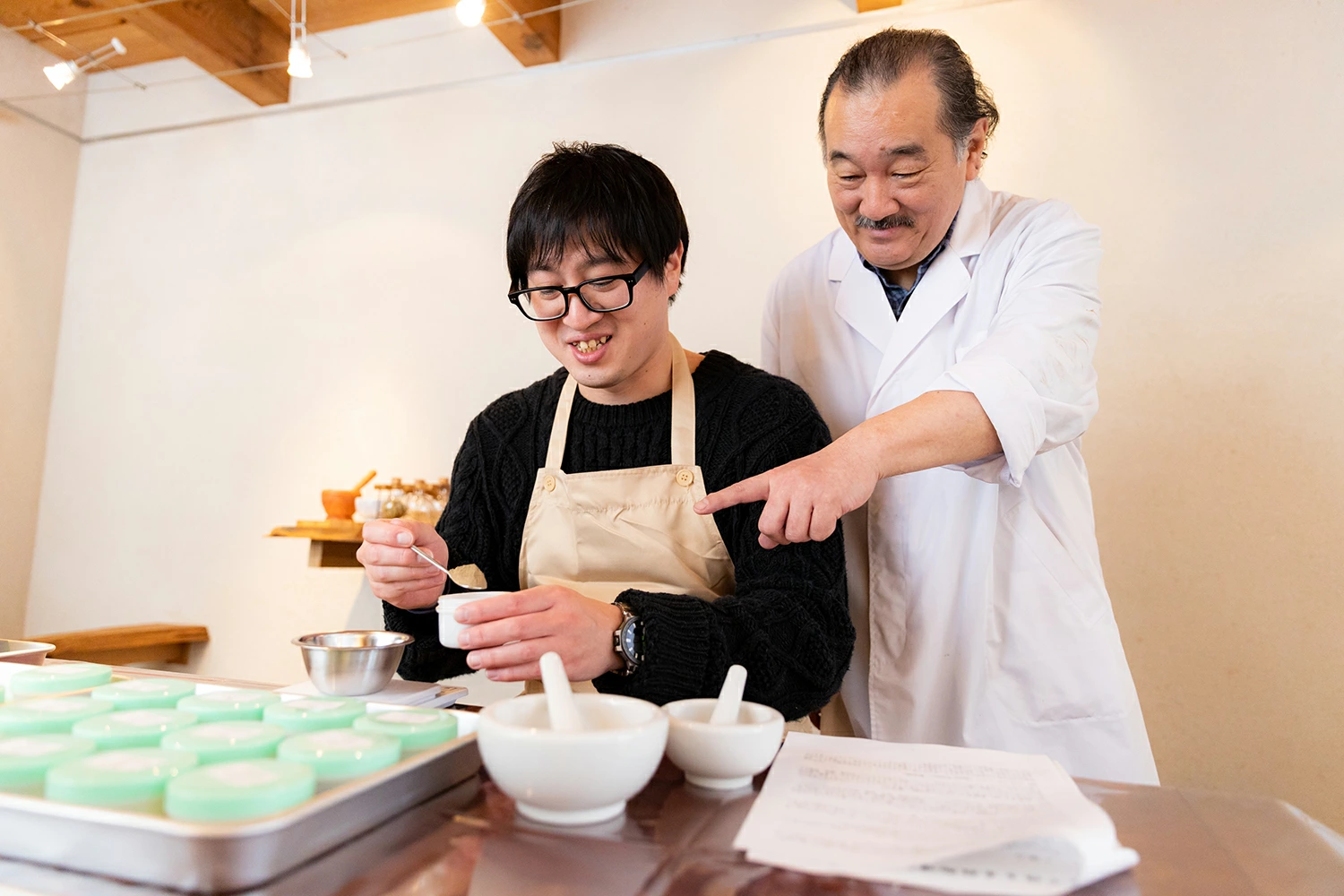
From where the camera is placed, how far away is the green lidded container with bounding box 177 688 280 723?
0.78m

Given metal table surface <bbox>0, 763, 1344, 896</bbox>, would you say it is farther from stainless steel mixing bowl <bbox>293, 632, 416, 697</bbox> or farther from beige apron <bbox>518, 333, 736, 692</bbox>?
beige apron <bbox>518, 333, 736, 692</bbox>

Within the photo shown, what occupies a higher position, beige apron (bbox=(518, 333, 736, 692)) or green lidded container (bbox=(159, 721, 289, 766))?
beige apron (bbox=(518, 333, 736, 692))

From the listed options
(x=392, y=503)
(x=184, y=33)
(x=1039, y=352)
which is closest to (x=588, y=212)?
(x=1039, y=352)

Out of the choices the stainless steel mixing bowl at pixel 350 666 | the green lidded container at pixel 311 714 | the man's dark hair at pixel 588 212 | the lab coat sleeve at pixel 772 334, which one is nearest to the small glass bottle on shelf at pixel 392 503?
the lab coat sleeve at pixel 772 334

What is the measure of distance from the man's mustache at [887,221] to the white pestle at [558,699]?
1.13m

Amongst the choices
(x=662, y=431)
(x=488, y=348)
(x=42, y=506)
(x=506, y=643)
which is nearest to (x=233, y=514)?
(x=42, y=506)

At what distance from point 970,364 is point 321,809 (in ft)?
3.33

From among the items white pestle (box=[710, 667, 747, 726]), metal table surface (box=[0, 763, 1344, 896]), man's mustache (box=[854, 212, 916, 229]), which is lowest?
metal table surface (box=[0, 763, 1344, 896])

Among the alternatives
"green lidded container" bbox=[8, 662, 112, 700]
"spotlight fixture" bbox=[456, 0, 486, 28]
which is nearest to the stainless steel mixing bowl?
"green lidded container" bbox=[8, 662, 112, 700]

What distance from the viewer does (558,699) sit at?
717 millimetres

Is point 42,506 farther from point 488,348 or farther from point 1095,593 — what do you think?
point 1095,593

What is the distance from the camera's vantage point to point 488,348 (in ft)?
10.8

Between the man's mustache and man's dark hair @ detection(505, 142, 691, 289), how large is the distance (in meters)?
0.38

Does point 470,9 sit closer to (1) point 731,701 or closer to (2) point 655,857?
(1) point 731,701
